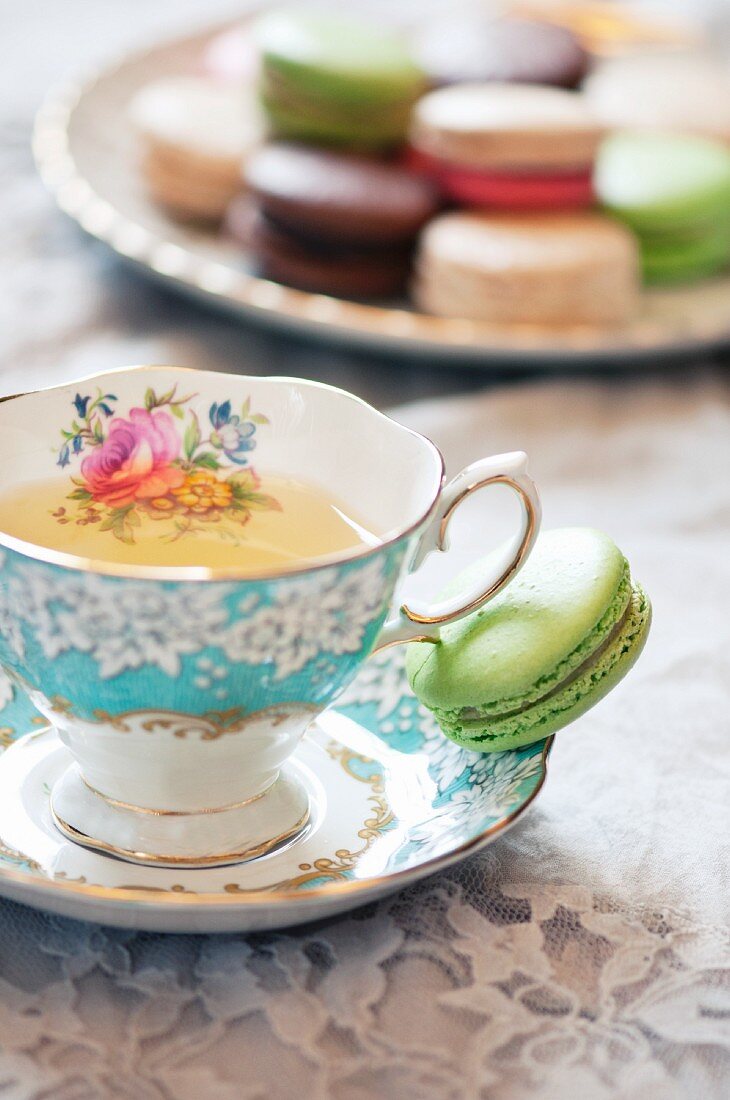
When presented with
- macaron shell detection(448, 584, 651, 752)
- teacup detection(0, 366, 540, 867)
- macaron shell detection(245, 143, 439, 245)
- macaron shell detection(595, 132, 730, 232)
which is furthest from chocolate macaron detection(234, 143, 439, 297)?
macaron shell detection(448, 584, 651, 752)

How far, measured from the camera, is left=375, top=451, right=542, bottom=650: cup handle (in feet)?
1.84

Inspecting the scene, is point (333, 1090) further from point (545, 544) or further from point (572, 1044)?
point (545, 544)

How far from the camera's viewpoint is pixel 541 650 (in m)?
0.55

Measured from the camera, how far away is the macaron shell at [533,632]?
55 centimetres

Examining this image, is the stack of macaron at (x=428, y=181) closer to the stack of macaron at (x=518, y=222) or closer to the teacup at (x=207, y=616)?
the stack of macaron at (x=518, y=222)

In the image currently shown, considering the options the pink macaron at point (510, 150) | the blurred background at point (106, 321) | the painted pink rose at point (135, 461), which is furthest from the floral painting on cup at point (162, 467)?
the pink macaron at point (510, 150)

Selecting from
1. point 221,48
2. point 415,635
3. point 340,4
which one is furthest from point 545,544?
point 340,4

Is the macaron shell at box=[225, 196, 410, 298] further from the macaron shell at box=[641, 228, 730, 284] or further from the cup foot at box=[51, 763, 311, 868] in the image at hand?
the cup foot at box=[51, 763, 311, 868]

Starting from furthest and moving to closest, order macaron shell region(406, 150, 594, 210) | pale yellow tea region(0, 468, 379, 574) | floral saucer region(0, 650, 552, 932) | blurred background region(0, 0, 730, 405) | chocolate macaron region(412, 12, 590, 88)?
chocolate macaron region(412, 12, 590, 88) → macaron shell region(406, 150, 594, 210) → blurred background region(0, 0, 730, 405) → pale yellow tea region(0, 468, 379, 574) → floral saucer region(0, 650, 552, 932)

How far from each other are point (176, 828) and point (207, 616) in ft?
0.36

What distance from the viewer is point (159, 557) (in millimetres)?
583

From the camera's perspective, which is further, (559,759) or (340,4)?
(340,4)

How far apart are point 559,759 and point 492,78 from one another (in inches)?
38.0

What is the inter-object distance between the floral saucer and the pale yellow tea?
0.32ft
